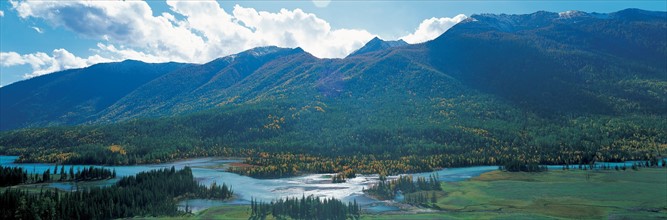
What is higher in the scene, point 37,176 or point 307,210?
point 37,176

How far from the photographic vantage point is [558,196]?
118625mm

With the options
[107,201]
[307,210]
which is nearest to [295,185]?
[307,210]

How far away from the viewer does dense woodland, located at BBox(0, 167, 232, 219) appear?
308 feet

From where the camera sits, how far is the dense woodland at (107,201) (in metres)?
93.9

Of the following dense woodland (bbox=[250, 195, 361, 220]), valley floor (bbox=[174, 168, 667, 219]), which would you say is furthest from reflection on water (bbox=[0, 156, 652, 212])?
valley floor (bbox=[174, 168, 667, 219])

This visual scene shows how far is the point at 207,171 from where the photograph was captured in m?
189

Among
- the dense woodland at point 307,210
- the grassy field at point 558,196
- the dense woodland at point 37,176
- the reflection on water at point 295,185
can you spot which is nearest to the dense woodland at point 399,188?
the reflection on water at point 295,185

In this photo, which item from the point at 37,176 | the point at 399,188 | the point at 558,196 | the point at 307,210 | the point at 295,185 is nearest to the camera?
the point at 307,210

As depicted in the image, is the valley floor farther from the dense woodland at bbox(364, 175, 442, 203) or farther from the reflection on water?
the reflection on water

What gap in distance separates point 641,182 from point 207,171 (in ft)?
526

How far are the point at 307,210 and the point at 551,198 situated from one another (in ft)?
217

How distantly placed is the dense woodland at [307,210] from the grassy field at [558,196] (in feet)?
19.4

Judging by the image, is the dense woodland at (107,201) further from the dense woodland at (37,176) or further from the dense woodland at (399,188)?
the dense woodland at (399,188)

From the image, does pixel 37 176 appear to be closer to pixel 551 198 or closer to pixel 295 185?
pixel 295 185
